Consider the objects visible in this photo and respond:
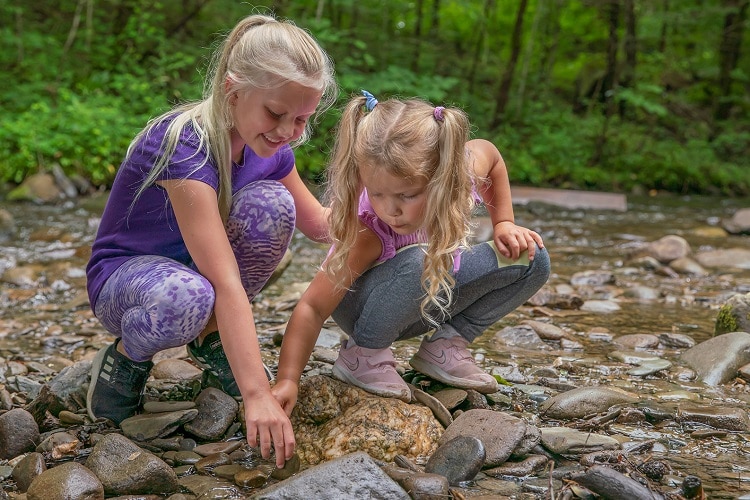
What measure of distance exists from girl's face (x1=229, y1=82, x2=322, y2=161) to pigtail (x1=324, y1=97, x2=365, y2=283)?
11 cm

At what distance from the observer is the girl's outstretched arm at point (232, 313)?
6.02 feet

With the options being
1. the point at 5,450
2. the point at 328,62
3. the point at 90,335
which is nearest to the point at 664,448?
the point at 328,62

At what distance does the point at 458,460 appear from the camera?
1.86 meters

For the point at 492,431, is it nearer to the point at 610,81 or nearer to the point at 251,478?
the point at 251,478

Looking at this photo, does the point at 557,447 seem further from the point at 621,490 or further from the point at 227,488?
the point at 227,488

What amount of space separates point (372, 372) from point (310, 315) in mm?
282

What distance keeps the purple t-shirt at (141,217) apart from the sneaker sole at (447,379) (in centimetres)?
76

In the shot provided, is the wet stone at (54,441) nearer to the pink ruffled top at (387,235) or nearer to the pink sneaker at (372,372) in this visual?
the pink sneaker at (372,372)

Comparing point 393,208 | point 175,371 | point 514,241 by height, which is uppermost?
point 393,208

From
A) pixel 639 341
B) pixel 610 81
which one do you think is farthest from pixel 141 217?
pixel 610 81

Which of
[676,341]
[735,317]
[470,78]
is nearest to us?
[735,317]

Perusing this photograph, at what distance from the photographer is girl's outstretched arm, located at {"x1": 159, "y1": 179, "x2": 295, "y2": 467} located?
183cm

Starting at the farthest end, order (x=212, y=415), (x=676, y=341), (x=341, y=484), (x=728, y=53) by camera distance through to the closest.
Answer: (x=728, y=53) → (x=676, y=341) → (x=212, y=415) → (x=341, y=484)

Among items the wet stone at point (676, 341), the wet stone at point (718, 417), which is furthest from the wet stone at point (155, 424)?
the wet stone at point (676, 341)
